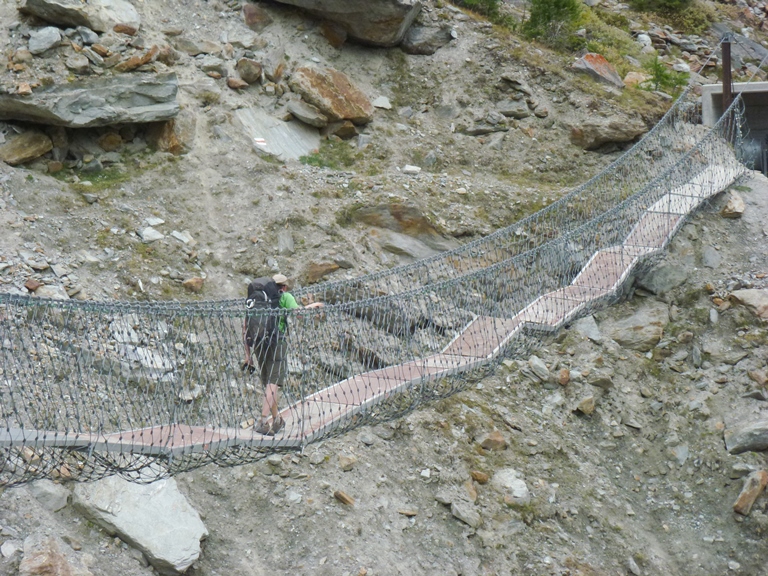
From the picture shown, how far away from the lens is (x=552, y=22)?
13055 mm

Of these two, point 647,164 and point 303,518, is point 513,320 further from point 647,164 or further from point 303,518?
point 647,164

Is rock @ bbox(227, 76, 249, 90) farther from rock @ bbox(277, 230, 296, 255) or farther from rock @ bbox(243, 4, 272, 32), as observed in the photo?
rock @ bbox(277, 230, 296, 255)

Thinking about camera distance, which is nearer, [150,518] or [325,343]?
[150,518]

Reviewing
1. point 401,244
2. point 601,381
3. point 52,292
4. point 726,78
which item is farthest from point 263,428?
point 726,78

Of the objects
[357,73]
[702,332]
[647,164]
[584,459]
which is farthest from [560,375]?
[357,73]

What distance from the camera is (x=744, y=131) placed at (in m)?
11.7

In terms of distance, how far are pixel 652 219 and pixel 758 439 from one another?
2.42 metres

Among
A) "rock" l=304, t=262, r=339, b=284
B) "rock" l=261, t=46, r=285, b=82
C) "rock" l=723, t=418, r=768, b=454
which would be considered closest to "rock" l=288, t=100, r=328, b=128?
"rock" l=261, t=46, r=285, b=82

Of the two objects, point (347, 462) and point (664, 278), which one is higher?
point (664, 278)

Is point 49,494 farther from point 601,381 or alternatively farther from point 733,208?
point 733,208

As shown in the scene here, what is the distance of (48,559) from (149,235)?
3.69 m

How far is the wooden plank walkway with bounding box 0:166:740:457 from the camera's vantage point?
195 inches

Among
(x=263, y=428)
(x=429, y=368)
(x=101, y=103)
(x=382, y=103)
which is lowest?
(x=263, y=428)

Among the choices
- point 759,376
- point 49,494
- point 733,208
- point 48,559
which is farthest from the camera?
point 733,208
